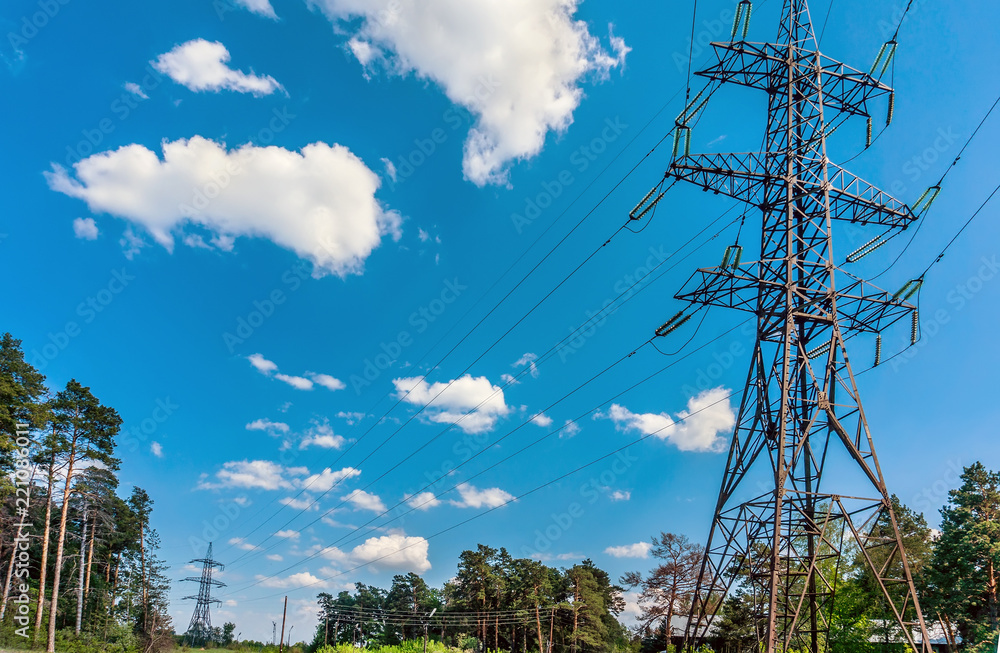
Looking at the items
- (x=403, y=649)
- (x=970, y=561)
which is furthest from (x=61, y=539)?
(x=970, y=561)

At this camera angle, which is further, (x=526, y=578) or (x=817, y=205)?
(x=526, y=578)

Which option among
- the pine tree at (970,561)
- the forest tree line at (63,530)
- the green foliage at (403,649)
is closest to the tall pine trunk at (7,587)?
the forest tree line at (63,530)

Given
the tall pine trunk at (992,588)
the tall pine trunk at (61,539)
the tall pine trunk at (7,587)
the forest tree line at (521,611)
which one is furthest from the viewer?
the forest tree line at (521,611)

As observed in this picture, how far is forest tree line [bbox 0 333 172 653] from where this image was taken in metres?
29.5

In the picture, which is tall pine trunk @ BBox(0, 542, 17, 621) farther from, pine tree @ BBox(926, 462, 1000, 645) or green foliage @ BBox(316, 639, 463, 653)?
pine tree @ BBox(926, 462, 1000, 645)

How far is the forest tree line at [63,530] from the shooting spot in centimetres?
2950

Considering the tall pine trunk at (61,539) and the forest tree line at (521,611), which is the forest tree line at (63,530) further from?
the forest tree line at (521,611)

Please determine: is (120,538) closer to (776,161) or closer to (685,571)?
(685,571)

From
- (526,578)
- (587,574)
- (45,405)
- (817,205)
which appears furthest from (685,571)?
(45,405)

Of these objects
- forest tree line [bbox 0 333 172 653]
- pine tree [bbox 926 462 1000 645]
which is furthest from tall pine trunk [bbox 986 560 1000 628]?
forest tree line [bbox 0 333 172 653]

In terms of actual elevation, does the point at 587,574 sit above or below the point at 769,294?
below

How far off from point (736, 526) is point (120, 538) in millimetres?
58884

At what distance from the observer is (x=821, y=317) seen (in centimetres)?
1593

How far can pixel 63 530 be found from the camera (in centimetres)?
3328
